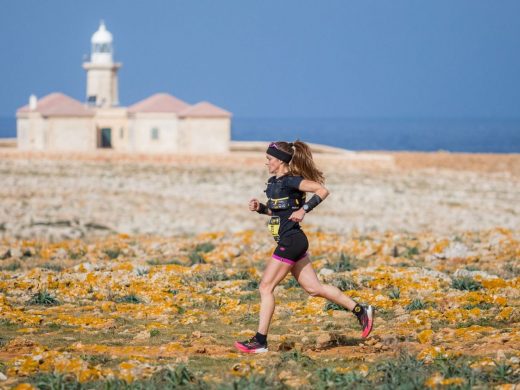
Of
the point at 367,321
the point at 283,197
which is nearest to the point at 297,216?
the point at 283,197

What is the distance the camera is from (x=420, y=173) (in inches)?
1980

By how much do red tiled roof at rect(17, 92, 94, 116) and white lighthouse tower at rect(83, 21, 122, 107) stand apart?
4.62 m

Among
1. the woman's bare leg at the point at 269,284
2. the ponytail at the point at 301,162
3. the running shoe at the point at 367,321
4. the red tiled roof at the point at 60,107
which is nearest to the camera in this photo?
the woman's bare leg at the point at 269,284

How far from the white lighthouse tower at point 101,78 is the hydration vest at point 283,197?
54.9m

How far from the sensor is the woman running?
25.9 ft

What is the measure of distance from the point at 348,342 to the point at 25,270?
627cm

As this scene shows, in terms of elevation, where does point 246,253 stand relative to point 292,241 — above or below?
below

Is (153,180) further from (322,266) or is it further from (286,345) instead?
(286,345)

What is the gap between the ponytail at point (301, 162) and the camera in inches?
316

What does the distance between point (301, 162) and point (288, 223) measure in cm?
53

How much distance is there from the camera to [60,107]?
5553 centimetres

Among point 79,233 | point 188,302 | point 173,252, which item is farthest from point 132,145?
point 188,302

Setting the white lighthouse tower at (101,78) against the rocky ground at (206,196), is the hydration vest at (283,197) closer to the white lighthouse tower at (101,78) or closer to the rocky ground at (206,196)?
the rocky ground at (206,196)

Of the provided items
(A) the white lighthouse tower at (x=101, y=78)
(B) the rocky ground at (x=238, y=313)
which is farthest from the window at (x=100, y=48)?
(B) the rocky ground at (x=238, y=313)
